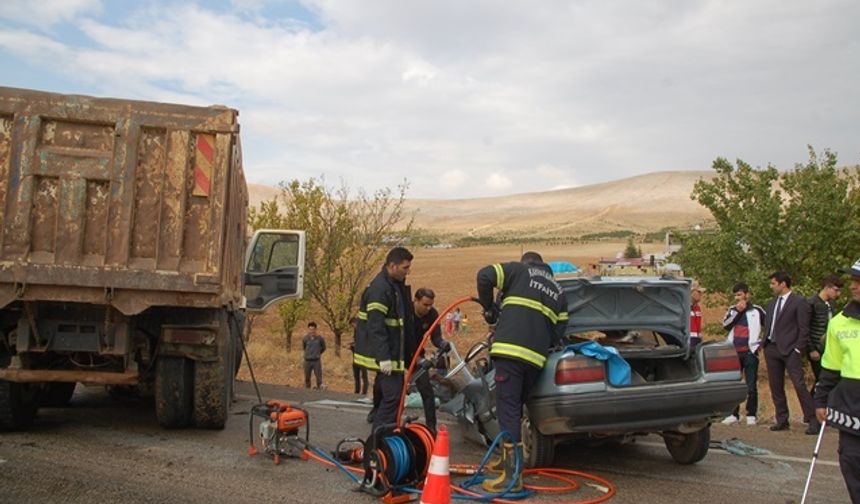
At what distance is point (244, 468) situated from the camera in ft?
20.2

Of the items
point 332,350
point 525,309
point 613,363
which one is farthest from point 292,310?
point 613,363

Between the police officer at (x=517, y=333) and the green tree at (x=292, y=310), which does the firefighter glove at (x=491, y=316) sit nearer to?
the police officer at (x=517, y=333)

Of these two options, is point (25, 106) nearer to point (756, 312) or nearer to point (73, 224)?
point (73, 224)

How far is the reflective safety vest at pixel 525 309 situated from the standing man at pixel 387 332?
2.74ft

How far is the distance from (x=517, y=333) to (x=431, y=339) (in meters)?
2.60

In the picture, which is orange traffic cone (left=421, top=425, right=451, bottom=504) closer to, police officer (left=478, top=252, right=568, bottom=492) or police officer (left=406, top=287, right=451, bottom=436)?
police officer (left=478, top=252, right=568, bottom=492)

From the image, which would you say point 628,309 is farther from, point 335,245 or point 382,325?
point 335,245

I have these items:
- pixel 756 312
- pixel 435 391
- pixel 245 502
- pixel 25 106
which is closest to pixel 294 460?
pixel 245 502

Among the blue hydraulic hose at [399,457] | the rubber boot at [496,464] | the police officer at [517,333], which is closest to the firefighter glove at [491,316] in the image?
the police officer at [517,333]

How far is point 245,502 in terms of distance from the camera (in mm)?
5234

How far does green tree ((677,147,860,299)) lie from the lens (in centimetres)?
1580

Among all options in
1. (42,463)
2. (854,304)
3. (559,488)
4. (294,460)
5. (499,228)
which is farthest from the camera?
(499,228)

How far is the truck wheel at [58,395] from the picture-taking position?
8.52 metres

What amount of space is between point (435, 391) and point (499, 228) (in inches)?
5847
